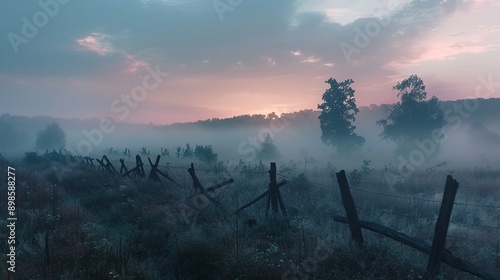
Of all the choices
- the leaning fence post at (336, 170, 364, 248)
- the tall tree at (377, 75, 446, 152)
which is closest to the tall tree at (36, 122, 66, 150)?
the tall tree at (377, 75, 446, 152)

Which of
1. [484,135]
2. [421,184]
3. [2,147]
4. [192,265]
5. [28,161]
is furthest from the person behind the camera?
[2,147]

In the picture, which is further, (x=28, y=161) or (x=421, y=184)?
(x=28, y=161)

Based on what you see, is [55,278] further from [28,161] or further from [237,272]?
[28,161]

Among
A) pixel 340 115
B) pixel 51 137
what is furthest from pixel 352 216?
pixel 51 137

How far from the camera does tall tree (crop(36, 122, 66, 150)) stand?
Answer: 4596 inches

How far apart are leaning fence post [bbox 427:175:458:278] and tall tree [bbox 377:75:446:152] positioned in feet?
124

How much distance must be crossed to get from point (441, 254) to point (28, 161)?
47.7 meters

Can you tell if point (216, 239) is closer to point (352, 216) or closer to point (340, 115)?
point (352, 216)

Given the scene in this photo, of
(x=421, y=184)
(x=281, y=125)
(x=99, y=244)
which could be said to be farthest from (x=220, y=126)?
(x=99, y=244)

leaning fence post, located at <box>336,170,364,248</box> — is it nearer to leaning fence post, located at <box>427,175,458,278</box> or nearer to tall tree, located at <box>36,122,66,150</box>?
leaning fence post, located at <box>427,175,458,278</box>

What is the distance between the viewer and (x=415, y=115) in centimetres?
4044

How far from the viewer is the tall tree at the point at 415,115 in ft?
131

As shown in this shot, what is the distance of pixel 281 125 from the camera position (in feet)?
316

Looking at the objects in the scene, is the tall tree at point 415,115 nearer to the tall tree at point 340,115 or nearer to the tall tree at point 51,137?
the tall tree at point 340,115
